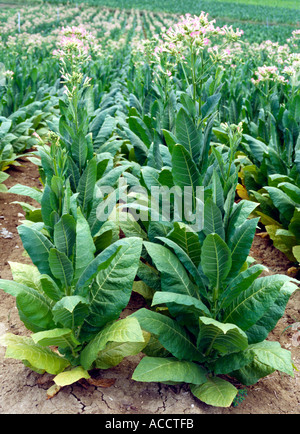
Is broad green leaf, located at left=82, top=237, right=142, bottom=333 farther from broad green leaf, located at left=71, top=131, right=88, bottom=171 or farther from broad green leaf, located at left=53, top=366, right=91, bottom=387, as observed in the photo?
broad green leaf, located at left=71, top=131, right=88, bottom=171

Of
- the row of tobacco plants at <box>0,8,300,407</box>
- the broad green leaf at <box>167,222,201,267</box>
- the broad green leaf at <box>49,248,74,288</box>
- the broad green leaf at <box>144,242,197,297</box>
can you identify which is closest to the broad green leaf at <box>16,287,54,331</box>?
the row of tobacco plants at <box>0,8,300,407</box>

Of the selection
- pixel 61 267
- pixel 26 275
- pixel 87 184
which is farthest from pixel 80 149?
pixel 61 267

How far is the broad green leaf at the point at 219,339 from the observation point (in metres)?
1.90

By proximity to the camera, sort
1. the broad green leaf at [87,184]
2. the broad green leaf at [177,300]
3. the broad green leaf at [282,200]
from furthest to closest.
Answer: the broad green leaf at [282,200]
the broad green leaf at [87,184]
the broad green leaf at [177,300]

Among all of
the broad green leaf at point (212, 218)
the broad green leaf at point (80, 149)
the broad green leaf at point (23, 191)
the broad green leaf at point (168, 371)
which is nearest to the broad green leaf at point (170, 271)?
the broad green leaf at point (212, 218)

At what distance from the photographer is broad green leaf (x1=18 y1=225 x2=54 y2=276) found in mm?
1994

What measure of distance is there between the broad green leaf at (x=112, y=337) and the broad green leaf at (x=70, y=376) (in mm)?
34

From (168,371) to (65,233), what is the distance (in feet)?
2.65

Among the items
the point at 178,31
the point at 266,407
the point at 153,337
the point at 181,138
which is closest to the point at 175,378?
the point at 153,337

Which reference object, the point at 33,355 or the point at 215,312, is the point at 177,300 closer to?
the point at 215,312

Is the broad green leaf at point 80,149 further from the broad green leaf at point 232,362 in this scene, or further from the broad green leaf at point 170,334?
the broad green leaf at point 232,362

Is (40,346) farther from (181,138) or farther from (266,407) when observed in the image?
(181,138)

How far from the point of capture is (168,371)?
192 cm

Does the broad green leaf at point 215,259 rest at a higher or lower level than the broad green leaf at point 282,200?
higher
